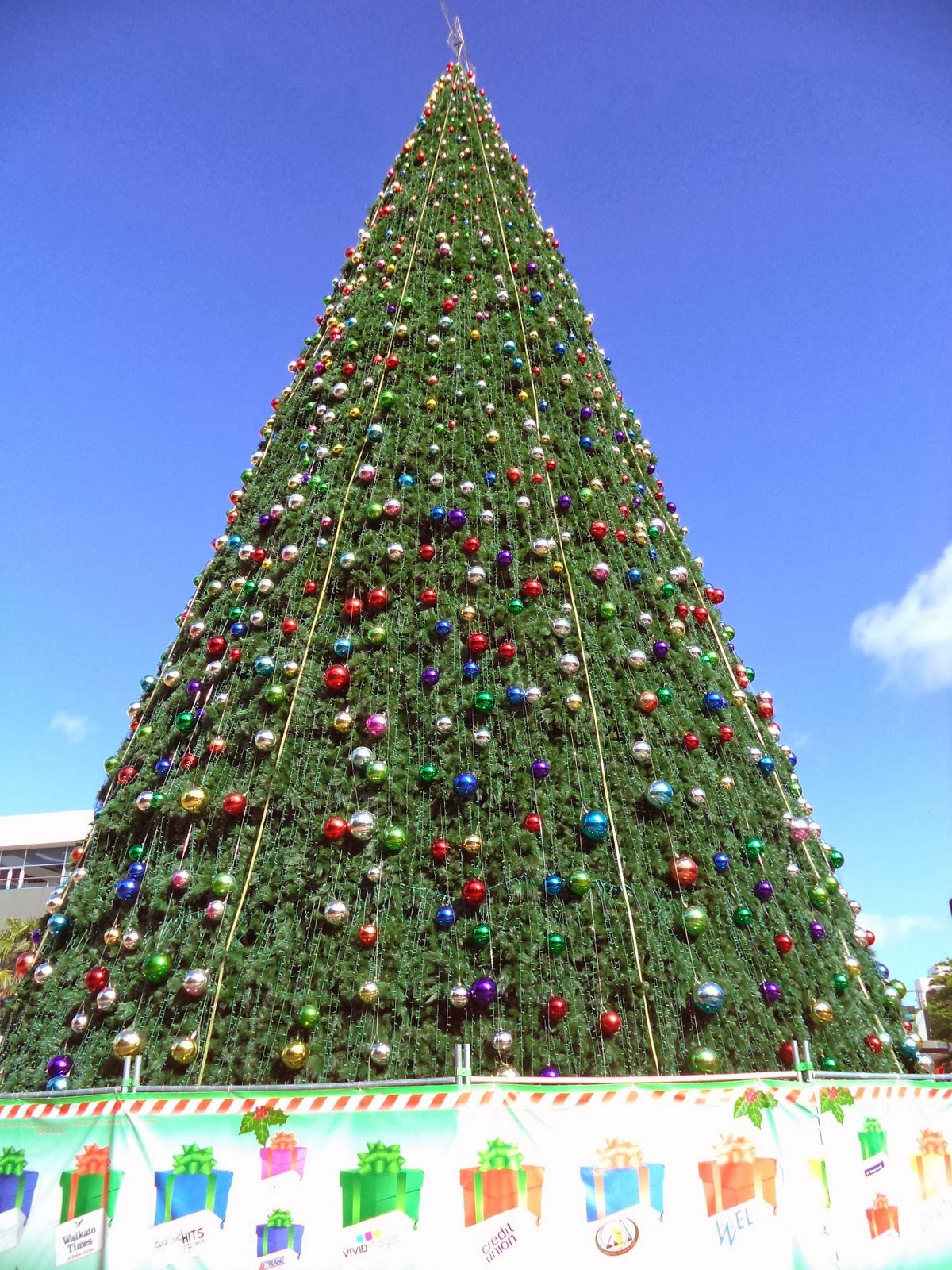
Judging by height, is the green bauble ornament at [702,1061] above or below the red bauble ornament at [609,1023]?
below

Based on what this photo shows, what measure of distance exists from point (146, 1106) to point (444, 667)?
276 centimetres

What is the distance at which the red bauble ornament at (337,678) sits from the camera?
509cm

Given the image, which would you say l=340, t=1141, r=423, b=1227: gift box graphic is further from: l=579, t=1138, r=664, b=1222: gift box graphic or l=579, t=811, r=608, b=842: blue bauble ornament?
l=579, t=811, r=608, b=842: blue bauble ornament

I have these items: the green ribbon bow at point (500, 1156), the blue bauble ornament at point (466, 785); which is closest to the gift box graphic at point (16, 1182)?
the green ribbon bow at point (500, 1156)

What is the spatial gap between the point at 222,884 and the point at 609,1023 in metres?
2.16

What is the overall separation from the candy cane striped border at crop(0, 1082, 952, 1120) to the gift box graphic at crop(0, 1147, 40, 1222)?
16 centimetres

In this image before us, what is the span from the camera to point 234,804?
4.75 meters

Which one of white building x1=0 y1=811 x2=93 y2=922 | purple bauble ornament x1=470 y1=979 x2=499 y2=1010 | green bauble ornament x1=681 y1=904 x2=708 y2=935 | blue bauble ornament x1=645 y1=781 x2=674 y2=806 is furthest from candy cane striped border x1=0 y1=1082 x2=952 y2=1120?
white building x1=0 y1=811 x2=93 y2=922

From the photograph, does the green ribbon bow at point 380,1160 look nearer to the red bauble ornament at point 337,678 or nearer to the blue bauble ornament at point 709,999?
the blue bauble ornament at point 709,999

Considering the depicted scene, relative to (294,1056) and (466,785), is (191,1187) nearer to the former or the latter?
(294,1056)

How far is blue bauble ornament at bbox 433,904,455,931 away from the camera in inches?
170

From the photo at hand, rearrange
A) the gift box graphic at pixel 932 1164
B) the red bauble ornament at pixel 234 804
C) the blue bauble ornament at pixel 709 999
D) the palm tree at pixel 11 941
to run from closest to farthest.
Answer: the gift box graphic at pixel 932 1164 → the blue bauble ornament at pixel 709 999 → the red bauble ornament at pixel 234 804 → the palm tree at pixel 11 941

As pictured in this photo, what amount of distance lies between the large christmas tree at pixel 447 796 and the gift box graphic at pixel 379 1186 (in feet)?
2.39

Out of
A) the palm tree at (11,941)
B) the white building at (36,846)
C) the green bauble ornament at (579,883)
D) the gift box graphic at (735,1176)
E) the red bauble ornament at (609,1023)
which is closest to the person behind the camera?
the gift box graphic at (735,1176)
